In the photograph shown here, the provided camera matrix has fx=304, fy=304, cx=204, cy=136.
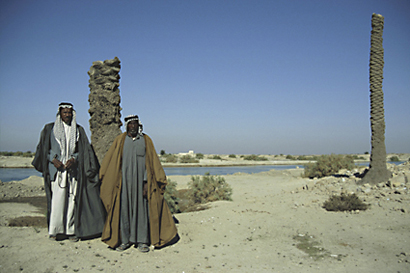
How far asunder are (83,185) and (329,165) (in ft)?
48.7

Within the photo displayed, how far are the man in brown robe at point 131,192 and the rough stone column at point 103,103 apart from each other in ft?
4.96

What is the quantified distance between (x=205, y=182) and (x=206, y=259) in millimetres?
6402

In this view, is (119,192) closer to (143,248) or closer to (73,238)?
(143,248)

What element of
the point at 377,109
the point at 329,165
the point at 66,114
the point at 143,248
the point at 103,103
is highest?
the point at 377,109

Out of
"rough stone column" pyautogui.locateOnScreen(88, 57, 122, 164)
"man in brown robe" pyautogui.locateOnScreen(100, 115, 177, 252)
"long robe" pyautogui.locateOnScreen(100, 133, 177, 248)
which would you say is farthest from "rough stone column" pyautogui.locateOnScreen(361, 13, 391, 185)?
"rough stone column" pyautogui.locateOnScreen(88, 57, 122, 164)

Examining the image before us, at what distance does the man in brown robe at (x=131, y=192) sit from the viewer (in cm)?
487

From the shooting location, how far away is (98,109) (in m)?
6.38

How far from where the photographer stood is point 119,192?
16.0ft

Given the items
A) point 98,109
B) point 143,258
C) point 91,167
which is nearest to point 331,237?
point 143,258

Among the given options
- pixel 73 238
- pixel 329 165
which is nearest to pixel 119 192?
pixel 73 238

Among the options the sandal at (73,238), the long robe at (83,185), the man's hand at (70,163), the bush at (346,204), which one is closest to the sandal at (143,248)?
the long robe at (83,185)

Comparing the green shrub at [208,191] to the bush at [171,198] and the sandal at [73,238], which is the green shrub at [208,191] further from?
the sandal at [73,238]

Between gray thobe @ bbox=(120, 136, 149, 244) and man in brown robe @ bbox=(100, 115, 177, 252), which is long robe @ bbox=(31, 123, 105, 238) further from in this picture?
gray thobe @ bbox=(120, 136, 149, 244)

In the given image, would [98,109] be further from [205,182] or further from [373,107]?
[373,107]
